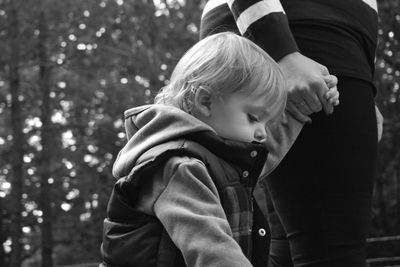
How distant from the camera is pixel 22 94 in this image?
580 centimetres

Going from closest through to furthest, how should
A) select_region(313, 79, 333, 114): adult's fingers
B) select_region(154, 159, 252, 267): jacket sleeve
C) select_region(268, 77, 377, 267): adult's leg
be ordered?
select_region(154, 159, 252, 267): jacket sleeve
select_region(313, 79, 333, 114): adult's fingers
select_region(268, 77, 377, 267): adult's leg

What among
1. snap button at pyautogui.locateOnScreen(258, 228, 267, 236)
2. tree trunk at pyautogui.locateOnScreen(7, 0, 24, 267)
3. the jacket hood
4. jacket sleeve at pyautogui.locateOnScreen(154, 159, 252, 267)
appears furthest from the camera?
tree trunk at pyautogui.locateOnScreen(7, 0, 24, 267)

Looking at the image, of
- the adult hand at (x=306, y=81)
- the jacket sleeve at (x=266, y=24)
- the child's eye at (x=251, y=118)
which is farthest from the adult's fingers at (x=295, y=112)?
the child's eye at (x=251, y=118)

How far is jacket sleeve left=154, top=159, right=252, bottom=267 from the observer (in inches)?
54.0

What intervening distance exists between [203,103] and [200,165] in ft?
0.59

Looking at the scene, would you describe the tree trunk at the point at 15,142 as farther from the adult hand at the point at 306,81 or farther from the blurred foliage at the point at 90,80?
the adult hand at the point at 306,81

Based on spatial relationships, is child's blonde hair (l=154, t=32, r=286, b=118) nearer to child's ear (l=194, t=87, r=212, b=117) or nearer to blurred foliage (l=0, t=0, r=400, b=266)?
child's ear (l=194, t=87, r=212, b=117)

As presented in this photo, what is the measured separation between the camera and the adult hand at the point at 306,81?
1740 mm

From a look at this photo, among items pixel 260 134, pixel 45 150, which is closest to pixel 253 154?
pixel 260 134

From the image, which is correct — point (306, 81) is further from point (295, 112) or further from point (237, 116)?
point (237, 116)

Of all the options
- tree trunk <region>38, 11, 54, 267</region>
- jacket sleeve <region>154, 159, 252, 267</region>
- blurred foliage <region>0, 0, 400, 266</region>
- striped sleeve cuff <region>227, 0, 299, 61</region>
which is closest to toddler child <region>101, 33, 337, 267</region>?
jacket sleeve <region>154, 159, 252, 267</region>

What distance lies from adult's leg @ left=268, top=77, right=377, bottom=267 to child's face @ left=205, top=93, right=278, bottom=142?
302mm

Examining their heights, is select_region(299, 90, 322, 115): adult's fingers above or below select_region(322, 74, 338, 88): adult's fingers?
below

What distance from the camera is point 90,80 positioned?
5.64 meters
